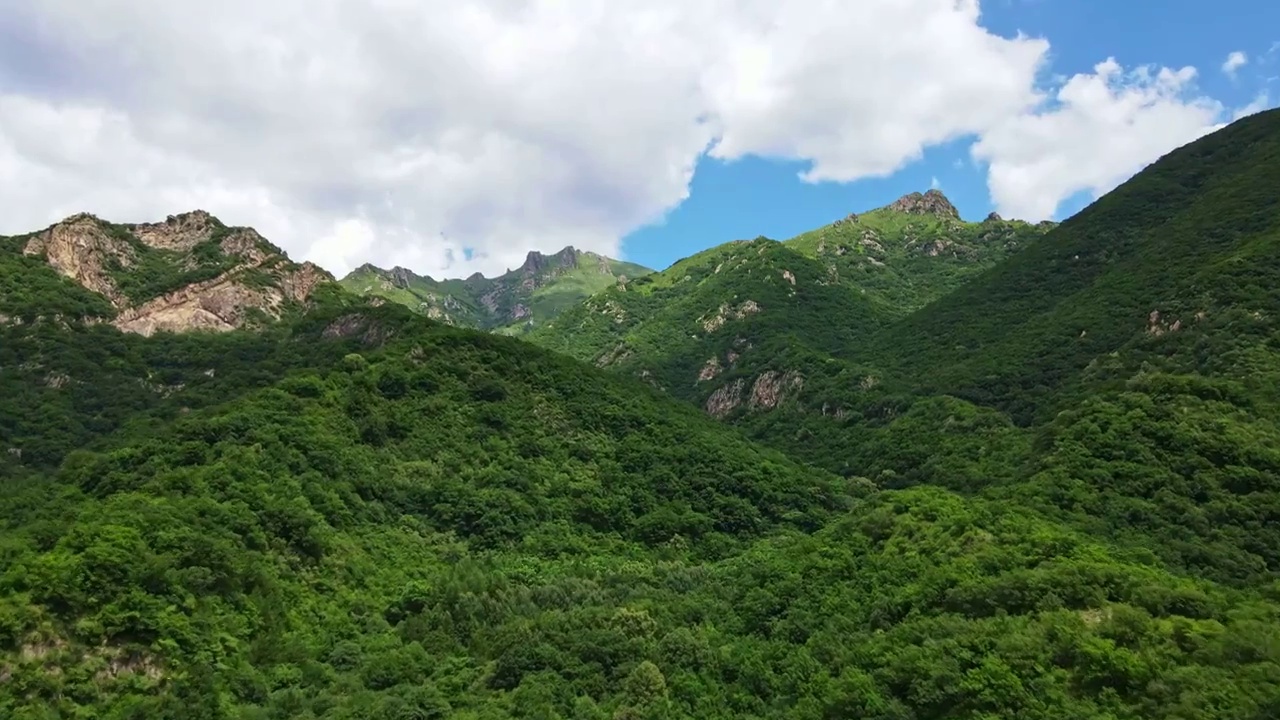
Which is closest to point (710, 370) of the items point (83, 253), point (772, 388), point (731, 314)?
point (772, 388)

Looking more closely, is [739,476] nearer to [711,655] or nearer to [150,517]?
[711,655]

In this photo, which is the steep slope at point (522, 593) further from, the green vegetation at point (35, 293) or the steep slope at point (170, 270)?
the steep slope at point (170, 270)

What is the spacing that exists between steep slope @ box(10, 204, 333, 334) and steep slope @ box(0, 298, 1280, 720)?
4724 cm

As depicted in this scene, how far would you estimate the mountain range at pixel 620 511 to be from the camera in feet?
151

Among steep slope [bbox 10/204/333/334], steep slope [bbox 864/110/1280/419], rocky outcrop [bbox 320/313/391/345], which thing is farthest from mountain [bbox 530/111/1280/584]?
steep slope [bbox 10/204/333/334]

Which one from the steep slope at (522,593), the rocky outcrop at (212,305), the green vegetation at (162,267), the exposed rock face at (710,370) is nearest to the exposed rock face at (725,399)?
the exposed rock face at (710,370)

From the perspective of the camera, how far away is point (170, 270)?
14588cm

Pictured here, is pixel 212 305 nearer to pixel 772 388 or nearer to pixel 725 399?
pixel 725 399

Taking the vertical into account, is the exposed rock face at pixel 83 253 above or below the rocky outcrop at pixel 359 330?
above

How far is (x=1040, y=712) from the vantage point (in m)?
38.2

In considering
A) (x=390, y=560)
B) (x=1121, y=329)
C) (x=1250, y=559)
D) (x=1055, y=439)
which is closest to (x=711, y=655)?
(x=390, y=560)

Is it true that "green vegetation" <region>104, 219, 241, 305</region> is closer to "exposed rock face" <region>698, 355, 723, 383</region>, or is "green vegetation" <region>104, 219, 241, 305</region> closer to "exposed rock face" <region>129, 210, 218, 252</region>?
"exposed rock face" <region>129, 210, 218, 252</region>

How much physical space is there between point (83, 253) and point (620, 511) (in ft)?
361

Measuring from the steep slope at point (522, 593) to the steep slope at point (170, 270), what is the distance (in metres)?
47.2
